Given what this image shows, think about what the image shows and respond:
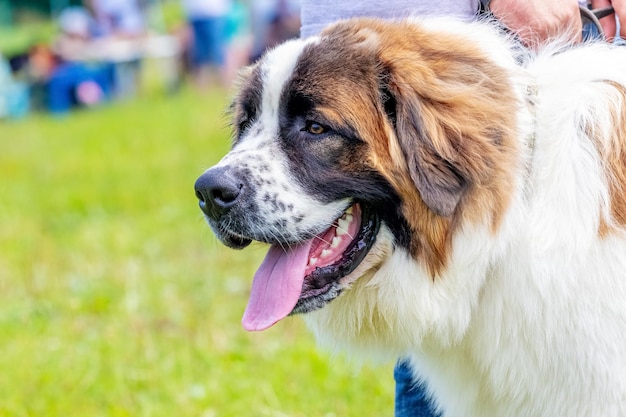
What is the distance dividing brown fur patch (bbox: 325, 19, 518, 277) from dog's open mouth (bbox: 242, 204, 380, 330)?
18 cm

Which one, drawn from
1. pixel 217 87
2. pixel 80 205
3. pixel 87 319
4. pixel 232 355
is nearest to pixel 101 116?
pixel 217 87

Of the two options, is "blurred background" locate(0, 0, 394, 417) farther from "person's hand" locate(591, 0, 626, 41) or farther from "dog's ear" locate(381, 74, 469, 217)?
"person's hand" locate(591, 0, 626, 41)

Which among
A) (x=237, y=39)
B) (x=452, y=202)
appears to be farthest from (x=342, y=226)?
(x=237, y=39)

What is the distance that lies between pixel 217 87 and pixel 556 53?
554 inches

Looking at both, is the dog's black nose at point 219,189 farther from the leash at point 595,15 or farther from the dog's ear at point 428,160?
the leash at point 595,15

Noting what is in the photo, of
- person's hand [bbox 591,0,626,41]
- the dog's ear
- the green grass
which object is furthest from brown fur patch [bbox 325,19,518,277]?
the green grass

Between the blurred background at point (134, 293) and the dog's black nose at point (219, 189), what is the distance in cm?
78

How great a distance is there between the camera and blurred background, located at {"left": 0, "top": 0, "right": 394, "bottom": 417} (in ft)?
14.2

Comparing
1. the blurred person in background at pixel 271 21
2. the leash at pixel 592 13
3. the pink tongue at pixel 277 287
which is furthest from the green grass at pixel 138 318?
the blurred person in background at pixel 271 21

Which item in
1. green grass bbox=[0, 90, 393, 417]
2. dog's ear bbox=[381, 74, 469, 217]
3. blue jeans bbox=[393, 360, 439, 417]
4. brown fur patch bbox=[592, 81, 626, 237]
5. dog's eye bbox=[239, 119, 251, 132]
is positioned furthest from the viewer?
green grass bbox=[0, 90, 393, 417]

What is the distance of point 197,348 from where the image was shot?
4.87m

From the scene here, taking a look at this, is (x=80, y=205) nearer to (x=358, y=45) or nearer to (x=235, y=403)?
(x=235, y=403)

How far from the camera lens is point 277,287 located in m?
2.89

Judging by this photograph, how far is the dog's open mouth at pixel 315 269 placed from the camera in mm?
2834
